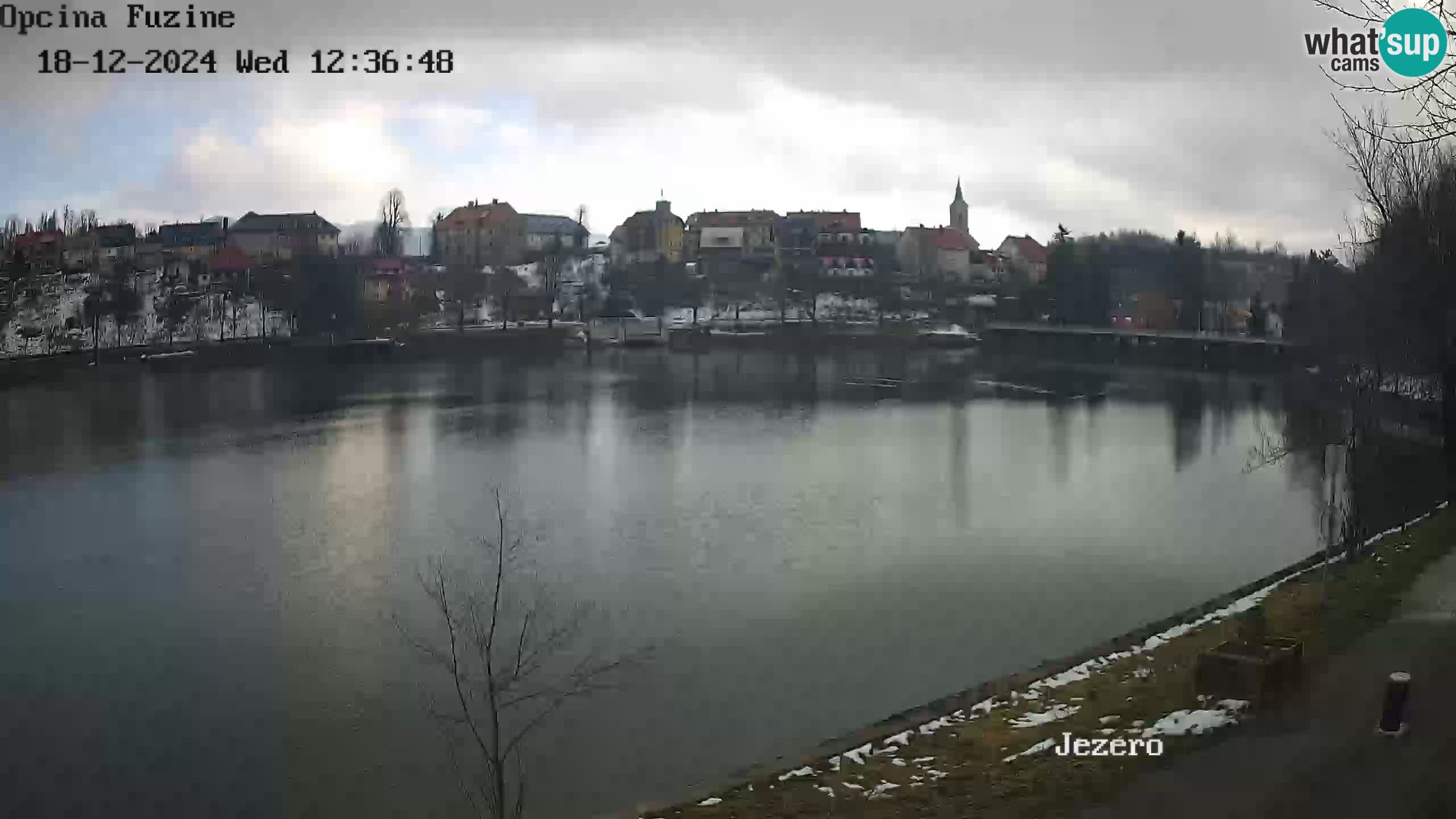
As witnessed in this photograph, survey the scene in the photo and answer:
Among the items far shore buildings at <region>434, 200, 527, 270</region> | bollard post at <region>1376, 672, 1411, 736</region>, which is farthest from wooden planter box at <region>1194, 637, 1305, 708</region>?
far shore buildings at <region>434, 200, 527, 270</region>

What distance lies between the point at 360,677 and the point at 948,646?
4081 millimetres

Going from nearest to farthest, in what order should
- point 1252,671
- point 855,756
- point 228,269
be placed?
point 1252,671 → point 855,756 → point 228,269

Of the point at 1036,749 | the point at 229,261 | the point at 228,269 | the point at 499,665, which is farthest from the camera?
the point at 229,261

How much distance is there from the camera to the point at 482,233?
54844 mm

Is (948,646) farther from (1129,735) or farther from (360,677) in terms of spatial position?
(360,677)

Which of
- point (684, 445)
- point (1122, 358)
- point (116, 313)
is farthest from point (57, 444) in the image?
point (1122, 358)

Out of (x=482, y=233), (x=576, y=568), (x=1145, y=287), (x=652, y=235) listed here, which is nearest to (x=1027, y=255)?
(x=1145, y=287)

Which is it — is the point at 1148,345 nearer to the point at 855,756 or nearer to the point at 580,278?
the point at 580,278

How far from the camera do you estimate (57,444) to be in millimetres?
17953

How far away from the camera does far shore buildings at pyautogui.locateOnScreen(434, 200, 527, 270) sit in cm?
5397

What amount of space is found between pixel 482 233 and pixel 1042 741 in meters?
51.8

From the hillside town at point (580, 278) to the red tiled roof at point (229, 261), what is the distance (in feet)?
0.42

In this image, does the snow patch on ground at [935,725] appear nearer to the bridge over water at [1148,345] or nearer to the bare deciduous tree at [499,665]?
the bare deciduous tree at [499,665]

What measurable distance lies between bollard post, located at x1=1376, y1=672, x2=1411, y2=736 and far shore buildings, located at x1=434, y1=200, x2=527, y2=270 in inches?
1994
